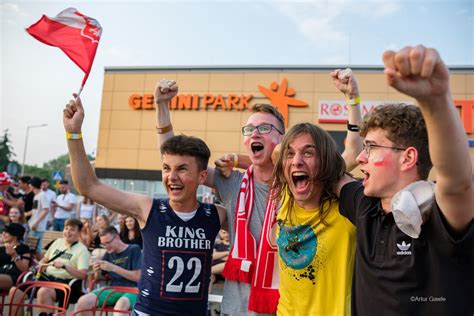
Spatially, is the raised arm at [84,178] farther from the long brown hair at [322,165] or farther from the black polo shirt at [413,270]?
the black polo shirt at [413,270]

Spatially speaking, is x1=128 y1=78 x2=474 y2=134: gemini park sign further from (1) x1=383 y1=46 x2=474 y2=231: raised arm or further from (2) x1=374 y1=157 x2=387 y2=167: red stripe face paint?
(1) x1=383 y1=46 x2=474 y2=231: raised arm

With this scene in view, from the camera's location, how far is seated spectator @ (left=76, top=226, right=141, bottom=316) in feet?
15.8

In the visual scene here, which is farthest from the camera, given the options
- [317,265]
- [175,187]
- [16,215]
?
[16,215]

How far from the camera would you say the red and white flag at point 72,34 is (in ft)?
10.3

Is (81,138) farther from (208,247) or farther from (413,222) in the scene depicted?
(413,222)

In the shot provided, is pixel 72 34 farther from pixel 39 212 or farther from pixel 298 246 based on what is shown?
pixel 39 212

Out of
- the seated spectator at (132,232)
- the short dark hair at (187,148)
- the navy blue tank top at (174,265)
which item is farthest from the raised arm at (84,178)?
the seated spectator at (132,232)

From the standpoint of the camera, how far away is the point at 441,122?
1299 mm

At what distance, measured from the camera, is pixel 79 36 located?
3.21 metres

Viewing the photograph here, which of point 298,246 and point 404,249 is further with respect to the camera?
point 298,246

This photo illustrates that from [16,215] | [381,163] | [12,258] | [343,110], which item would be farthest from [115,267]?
[343,110]

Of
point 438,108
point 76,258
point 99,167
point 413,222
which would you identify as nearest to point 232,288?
point 413,222

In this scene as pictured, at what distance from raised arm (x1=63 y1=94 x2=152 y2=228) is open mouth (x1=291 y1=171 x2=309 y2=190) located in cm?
112

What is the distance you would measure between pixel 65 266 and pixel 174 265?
355cm
